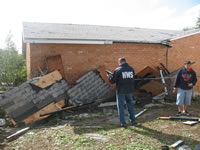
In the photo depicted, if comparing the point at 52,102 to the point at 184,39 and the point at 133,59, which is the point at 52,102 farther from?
the point at 184,39

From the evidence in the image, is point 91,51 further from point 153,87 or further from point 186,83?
point 186,83

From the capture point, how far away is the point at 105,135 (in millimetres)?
4641

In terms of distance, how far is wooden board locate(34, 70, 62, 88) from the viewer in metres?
6.71

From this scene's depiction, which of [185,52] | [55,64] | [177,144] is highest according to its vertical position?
[185,52]

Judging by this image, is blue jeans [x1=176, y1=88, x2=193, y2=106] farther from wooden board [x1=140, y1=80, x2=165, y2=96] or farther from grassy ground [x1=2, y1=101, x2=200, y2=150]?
wooden board [x1=140, y1=80, x2=165, y2=96]

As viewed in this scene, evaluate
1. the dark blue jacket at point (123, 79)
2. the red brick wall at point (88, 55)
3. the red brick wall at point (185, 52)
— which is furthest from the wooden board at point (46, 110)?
the red brick wall at point (185, 52)

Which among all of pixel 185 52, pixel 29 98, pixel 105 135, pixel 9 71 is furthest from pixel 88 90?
pixel 185 52

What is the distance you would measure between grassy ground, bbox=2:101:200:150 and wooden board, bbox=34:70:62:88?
1.36m

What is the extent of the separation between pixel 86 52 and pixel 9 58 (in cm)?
390

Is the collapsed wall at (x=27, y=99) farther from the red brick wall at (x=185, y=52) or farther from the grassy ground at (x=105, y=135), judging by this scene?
the red brick wall at (x=185, y=52)

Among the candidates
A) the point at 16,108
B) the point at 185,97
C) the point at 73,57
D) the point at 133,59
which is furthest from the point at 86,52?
the point at 185,97

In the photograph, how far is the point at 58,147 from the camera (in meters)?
4.05

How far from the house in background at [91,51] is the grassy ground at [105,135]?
2.71 m

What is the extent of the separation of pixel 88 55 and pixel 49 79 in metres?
2.41
